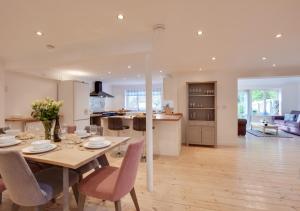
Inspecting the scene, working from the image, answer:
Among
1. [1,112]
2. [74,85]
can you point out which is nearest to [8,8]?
[1,112]

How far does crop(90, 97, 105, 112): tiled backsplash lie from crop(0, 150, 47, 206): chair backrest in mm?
6483

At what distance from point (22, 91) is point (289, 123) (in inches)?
389

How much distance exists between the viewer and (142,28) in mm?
2502

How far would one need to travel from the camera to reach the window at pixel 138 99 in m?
9.13

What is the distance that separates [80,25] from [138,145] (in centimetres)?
186

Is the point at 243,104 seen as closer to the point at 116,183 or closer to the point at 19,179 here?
the point at 116,183

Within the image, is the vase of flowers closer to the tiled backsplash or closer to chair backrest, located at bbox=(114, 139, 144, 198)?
chair backrest, located at bbox=(114, 139, 144, 198)

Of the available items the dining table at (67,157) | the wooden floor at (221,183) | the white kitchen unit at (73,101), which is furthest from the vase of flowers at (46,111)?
the white kitchen unit at (73,101)

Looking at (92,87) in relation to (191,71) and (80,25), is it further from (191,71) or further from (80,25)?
(80,25)

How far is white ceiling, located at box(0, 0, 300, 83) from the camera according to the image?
6.41 ft

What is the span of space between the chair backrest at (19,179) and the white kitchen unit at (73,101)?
4.46 m

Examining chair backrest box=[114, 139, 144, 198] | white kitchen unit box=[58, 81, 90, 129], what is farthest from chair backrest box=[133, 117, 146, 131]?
white kitchen unit box=[58, 81, 90, 129]

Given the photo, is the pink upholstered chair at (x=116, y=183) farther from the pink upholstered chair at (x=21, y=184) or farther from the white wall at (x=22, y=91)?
the white wall at (x=22, y=91)

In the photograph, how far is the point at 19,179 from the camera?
4.77ft
